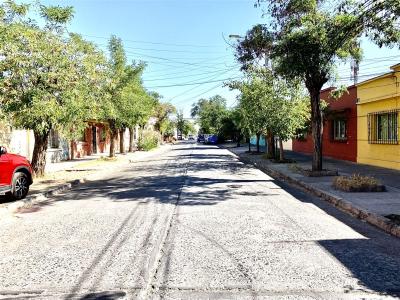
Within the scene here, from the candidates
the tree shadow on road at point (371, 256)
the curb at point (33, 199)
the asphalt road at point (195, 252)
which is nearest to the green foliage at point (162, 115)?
the curb at point (33, 199)

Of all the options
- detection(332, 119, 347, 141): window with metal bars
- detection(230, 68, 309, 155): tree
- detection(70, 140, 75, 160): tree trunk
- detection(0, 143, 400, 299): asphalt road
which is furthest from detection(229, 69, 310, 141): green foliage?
detection(70, 140, 75, 160): tree trunk

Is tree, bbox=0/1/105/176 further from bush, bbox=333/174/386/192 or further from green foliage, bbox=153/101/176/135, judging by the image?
green foliage, bbox=153/101/176/135

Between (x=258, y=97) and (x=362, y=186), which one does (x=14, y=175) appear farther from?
(x=258, y=97)

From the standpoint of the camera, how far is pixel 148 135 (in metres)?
48.1

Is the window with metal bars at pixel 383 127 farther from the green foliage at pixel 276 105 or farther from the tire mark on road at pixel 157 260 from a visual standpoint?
the tire mark on road at pixel 157 260

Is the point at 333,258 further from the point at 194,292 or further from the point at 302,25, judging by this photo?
the point at 302,25

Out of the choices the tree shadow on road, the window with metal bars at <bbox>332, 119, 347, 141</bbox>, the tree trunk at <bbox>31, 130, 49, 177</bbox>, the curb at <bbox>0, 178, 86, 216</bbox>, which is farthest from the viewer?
the window with metal bars at <bbox>332, 119, 347, 141</bbox>

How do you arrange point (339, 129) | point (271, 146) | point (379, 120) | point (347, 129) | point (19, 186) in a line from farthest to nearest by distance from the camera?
point (271, 146)
point (339, 129)
point (347, 129)
point (379, 120)
point (19, 186)

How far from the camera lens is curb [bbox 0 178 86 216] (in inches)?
400

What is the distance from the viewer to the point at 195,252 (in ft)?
20.3

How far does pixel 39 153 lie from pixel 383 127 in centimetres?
1468

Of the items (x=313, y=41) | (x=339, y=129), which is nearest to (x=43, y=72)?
(x=313, y=41)

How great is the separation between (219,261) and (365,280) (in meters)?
1.78

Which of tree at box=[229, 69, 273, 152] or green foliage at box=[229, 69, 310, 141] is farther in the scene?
tree at box=[229, 69, 273, 152]
